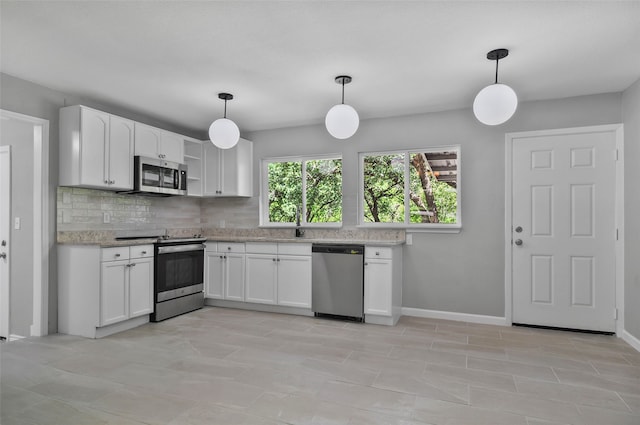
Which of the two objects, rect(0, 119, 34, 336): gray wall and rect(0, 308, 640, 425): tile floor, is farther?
rect(0, 119, 34, 336): gray wall

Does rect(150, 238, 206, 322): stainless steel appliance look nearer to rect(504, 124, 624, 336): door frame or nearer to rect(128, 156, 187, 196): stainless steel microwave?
rect(128, 156, 187, 196): stainless steel microwave

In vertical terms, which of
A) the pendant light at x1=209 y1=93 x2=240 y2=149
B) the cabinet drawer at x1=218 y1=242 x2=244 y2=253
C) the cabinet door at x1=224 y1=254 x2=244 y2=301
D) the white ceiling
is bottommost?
the cabinet door at x1=224 y1=254 x2=244 y2=301

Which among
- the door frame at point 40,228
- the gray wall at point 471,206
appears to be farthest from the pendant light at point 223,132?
the gray wall at point 471,206

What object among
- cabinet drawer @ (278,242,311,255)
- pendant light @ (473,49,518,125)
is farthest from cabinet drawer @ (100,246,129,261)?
pendant light @ (473,49,518,125)

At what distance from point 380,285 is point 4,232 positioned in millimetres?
3830

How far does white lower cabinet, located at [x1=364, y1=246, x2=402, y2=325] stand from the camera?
3.89 metres

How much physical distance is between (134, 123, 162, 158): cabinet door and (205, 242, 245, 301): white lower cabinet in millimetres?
1311

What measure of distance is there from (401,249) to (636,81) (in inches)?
104

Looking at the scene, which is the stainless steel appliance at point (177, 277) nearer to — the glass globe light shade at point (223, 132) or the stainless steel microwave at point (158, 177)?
the stainless steel microwave at point (158, 177)

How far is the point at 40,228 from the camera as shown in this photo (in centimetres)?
351

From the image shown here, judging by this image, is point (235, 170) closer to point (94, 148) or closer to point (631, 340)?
point (94, 148)

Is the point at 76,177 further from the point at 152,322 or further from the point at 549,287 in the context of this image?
the point at 549,287

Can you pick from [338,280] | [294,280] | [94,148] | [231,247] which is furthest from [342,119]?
[94,148]

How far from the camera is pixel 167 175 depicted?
4.41 m
